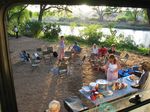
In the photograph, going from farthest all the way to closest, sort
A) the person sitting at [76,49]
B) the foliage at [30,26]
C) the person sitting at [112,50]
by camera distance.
A: the person sitting at [76,49], the person sitting at [112,50], the foliage at [30,26]

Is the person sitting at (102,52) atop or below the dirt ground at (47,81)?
atop

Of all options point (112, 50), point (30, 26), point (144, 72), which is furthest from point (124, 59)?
point (30, 26)

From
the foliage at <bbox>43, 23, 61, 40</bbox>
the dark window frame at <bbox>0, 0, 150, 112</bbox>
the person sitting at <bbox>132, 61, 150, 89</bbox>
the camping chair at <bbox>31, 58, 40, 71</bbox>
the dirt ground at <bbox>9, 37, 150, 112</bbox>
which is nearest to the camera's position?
the dark window frame at <bbox>0, 0, 150, 112</bbox>

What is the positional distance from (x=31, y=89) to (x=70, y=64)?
6.18 feet

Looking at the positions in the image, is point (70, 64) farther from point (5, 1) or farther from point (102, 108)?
point (5, 1)

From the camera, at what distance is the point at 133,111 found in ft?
4.39

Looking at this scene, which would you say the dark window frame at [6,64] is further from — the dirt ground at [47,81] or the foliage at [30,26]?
the dirt ground at [47,81]

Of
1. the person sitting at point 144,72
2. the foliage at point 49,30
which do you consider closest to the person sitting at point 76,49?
the foliage at point 49,30

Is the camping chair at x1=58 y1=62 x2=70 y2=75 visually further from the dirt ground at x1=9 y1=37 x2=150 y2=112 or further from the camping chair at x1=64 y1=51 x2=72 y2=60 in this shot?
the camping chair at x1=64 y1=51 x2=72 y2=60

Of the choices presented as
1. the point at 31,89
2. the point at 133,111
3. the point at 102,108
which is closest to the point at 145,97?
the point at 133,111

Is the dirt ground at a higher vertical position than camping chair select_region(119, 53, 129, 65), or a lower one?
lower

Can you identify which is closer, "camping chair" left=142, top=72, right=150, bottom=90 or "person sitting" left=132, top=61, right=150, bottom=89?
"camping chair" left=142, top=72, right=150, bottom=90

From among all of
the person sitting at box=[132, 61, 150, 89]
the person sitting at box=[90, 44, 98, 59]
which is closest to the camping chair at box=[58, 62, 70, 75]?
the person sitting at box=[90, 44, 98, 59]

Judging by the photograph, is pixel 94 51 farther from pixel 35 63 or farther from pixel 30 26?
pixel 30 26
